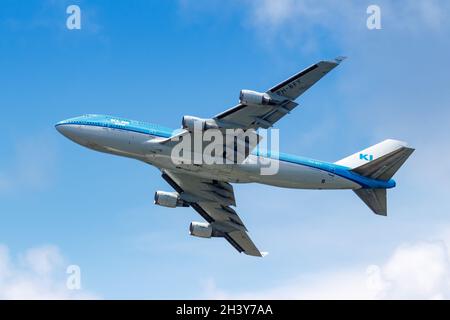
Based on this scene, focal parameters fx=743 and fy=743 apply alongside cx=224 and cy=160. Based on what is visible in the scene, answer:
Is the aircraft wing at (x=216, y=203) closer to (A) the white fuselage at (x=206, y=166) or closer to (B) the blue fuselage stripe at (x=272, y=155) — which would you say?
(A) the white fuselage at (x=206, y=166)

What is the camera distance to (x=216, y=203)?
71812 mm

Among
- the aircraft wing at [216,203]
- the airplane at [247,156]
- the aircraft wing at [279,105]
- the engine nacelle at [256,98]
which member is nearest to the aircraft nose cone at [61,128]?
the airplane at [247,156]

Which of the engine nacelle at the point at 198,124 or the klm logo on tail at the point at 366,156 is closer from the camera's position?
the engine nacelle at the point at 198,124

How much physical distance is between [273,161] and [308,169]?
332 centimetres

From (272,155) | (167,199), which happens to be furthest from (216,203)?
(272,155)

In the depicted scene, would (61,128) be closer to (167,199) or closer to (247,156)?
(167,199)

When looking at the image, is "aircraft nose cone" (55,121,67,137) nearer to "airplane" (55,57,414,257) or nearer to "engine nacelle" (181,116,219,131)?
"airplane" (55,57,414,257)

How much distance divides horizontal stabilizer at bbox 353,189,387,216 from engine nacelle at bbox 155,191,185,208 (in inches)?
695

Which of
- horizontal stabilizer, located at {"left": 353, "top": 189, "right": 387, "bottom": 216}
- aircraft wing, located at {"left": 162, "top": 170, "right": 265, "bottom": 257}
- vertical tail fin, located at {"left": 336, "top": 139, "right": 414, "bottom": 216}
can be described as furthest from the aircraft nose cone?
horizontal stabilizer, located at {"left": 353, "top": 189, "right": 387, "bottom": 216}

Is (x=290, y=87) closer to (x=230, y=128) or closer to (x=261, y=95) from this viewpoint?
(x=261, y=95)

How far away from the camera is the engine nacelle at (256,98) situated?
2295 inches

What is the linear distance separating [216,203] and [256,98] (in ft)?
54.2

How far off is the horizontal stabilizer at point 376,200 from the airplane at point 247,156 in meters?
0.09

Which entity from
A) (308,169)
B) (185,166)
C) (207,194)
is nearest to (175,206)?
(207,194)
